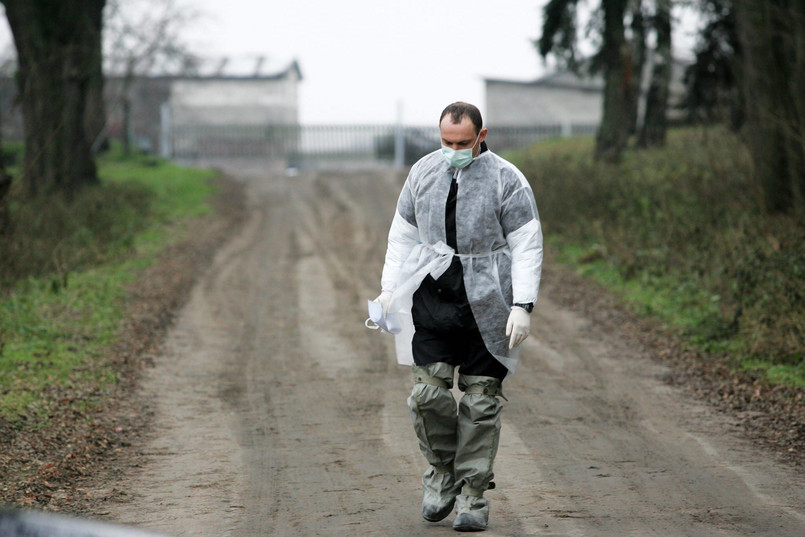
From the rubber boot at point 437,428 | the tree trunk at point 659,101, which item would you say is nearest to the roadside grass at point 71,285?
the rubber boot at point 437,428

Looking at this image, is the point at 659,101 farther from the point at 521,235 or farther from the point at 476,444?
the point at 476,444

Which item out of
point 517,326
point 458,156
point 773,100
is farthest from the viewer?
point 773,100

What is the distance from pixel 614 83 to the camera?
23844 mm

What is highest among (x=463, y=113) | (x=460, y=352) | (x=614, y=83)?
(x=614, y=83)

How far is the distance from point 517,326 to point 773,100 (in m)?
9.05

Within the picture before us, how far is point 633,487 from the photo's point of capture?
217 inches

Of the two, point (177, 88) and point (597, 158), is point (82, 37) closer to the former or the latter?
point (597, 158)

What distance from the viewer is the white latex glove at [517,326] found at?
468 centimetres

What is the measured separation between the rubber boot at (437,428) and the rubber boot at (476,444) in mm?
68

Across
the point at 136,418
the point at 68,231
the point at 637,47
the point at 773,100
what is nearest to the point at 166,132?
the point at 637,47

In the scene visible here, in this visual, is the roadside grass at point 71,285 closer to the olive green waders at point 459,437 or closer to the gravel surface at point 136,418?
the gravel surface at point 136,418

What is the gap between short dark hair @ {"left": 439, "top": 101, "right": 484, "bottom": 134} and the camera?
481 centimetres

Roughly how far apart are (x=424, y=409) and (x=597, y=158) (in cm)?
1898

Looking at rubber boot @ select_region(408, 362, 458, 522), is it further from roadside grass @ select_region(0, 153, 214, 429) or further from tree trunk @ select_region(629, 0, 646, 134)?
tree trunk @ select_region(629, 0, 646, 134)
